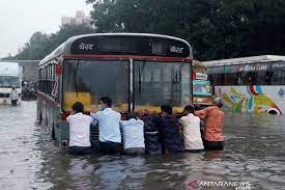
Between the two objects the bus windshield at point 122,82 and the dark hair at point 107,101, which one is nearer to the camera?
the dark hair at point 107,101

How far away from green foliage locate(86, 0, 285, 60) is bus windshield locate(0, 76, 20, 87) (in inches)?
516

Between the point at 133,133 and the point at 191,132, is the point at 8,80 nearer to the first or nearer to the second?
the point at 191,132

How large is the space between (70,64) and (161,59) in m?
2.12

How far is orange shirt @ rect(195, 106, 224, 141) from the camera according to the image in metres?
14.4

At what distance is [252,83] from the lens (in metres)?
38.6

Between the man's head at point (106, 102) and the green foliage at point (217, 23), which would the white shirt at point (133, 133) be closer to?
the man's head at point (106, 102)

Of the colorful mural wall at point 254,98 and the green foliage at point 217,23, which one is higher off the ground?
the green foliage at point 217,23

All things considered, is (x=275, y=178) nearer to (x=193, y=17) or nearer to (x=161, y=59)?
(x=161, y=59)

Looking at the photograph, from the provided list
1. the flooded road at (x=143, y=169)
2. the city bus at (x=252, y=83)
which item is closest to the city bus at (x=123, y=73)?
the flooded road at (x=143, y=169)

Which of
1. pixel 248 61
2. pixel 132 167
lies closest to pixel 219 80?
pixel 248 61

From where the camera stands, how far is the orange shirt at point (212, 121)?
1441 cm

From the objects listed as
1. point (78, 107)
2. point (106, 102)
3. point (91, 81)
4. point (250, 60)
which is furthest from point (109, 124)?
point (250, 60)

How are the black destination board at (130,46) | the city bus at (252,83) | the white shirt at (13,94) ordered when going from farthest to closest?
1. the white shirt at (13,94)
2. the city bus at (252,83)
3. the black destination board at (130,46)

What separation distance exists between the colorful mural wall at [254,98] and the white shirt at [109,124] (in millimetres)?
23399
